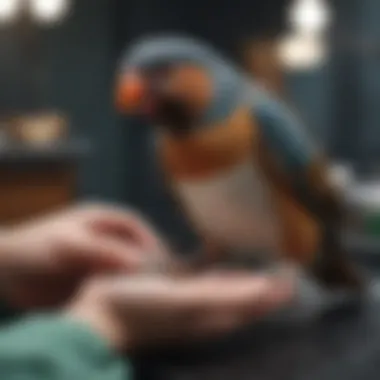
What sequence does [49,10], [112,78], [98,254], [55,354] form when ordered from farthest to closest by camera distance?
[49,10]
[112,78]
[98,254]
[55,354]

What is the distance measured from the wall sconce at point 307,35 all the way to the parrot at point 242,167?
0.25 meters

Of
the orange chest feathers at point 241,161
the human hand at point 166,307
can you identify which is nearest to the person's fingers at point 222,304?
the human hand at point 166,307

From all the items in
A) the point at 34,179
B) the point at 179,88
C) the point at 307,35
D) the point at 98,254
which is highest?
the point at 307,35

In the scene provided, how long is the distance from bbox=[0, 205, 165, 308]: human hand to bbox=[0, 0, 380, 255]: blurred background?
0.63 ft

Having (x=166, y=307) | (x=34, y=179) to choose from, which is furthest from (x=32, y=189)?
(x=166, y=307)

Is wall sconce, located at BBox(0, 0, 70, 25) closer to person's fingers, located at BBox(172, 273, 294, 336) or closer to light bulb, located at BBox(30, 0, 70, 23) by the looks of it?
light bulb, located at BBox(30, 0, 70, 23)

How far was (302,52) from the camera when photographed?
2.62 ft

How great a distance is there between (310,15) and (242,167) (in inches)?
13.3

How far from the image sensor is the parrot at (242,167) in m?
0.53

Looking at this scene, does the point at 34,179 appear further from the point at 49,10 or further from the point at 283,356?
the point at 283,356

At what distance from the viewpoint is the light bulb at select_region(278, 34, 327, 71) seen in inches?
30.7

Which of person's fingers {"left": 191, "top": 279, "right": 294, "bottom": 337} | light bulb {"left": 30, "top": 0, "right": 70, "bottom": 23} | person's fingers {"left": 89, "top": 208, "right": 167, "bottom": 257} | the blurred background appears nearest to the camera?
person's fingers {"left": 191, "top": 279, "right": 294, "bottom": 337}

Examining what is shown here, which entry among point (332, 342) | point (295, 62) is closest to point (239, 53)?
point (295, 62)

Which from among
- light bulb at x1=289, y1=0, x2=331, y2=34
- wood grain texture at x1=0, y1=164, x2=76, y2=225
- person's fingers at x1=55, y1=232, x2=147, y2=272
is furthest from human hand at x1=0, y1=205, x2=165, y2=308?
light bulb at x1=289, y1=0, x2=331, y2=34
